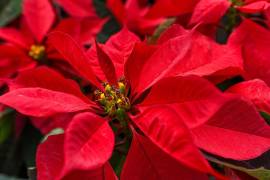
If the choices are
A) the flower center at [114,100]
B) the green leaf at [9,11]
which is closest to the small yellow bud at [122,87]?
the flower center at [114,100]

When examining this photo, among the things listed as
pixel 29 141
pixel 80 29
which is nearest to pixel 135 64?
pixel 80 29

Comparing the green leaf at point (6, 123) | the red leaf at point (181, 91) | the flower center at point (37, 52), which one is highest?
the red leaf at point (181, 91)

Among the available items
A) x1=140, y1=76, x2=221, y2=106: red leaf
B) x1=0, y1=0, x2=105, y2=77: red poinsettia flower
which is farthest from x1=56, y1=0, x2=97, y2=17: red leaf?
x1=140, y1=76, x2=221, y2=106: red leaf

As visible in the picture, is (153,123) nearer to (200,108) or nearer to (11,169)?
(200,108)

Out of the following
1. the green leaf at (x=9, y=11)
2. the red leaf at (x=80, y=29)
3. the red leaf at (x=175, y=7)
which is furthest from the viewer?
the green leaf at (x=9, y=11)

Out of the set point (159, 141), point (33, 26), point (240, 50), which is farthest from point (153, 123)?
point (33, 26)

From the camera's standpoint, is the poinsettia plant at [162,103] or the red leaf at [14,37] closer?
the poinsettia plant at [162,103]

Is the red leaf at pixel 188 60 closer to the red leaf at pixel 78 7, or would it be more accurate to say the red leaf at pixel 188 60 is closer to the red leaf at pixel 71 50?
the red leaf at pixel 71 50
